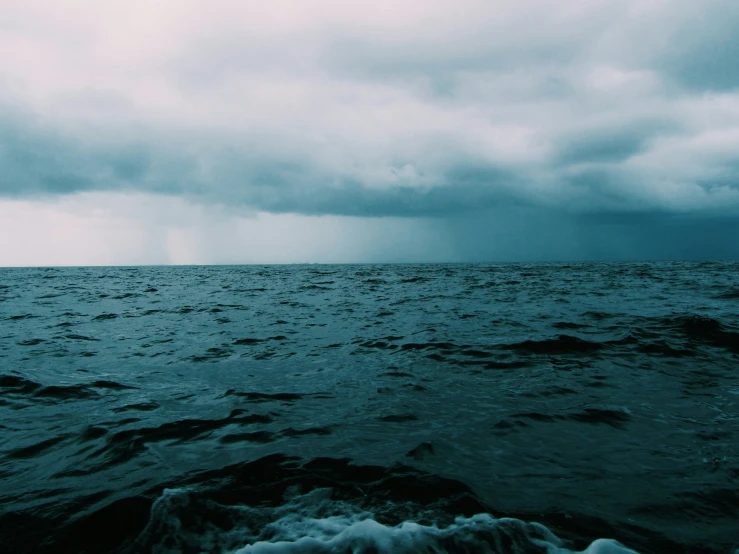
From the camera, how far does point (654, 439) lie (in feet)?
18.1

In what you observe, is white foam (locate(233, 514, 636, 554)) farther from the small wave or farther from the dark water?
the small wave

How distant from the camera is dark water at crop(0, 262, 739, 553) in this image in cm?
379

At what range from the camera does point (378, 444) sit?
18.4 feet

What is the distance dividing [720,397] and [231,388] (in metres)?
8.64

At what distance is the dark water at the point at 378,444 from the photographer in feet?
12.4

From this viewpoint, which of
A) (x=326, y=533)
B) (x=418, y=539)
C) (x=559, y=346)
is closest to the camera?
(x=418, y=539)

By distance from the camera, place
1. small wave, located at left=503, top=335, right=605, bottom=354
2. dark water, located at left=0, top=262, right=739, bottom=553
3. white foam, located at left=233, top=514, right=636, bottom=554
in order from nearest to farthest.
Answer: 1. white foam, located at left=233, top=514, right=636, bottom=554
2. dark water, located at left=0, top=262, right=739, bottom=553
3. small wave, located at left=503, top=335, right=605, bottom=354

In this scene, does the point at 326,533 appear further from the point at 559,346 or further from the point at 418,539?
the point at 559,346

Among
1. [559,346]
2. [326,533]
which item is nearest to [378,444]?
[326,533]

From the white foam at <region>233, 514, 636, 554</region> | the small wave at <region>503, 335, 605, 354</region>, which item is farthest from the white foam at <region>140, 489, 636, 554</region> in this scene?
the small wave at <region>503, 335, 605, 354</region>

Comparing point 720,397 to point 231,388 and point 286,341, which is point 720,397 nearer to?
point 231,388

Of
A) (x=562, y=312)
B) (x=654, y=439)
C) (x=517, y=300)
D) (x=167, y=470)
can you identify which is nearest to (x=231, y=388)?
(x=167, y=470)

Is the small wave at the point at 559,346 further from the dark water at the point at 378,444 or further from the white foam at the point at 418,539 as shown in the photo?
the white foam at the point at 418,539

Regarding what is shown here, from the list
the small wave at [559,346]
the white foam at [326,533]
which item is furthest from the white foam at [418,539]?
the small wave at [559,346]
